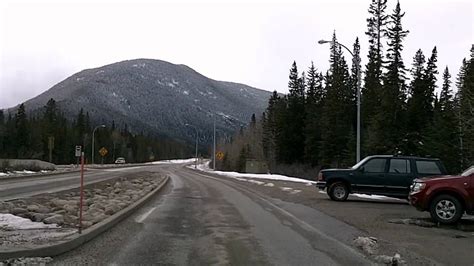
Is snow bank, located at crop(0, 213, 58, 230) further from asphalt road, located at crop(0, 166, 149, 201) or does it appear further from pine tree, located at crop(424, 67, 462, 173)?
pine tree, located at crop(424, 67, 462, 173)

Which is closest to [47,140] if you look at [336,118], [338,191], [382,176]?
[336,118]

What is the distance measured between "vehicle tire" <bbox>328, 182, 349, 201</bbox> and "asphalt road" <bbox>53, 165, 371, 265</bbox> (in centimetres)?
515

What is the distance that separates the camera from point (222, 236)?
11.6m

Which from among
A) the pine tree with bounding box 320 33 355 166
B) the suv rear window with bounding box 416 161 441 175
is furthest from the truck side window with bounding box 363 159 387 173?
the pine tree with bounding box 320 33 355 166

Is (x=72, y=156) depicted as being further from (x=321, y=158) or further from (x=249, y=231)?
(x=249, y=231)

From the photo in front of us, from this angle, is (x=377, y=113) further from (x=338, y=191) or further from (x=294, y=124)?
(x=338, y=191)

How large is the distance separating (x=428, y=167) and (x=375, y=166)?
77.9 inches

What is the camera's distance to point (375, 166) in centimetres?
2177

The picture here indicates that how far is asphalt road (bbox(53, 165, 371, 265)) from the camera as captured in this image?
909 cm

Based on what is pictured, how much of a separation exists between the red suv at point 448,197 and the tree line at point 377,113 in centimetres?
2387

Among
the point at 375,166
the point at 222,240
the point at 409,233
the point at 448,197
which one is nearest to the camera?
the point at 222,240

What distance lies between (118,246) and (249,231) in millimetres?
3353

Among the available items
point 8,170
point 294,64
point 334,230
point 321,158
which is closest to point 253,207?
point 334,230

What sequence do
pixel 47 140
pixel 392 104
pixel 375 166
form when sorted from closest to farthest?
pixel 375 166 → pixel 392 104 → pixel 47 140
